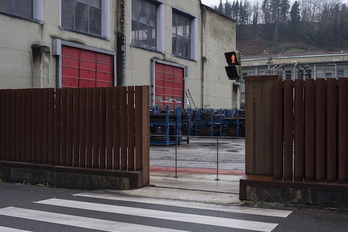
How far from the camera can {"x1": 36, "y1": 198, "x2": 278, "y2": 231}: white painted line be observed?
632 cm

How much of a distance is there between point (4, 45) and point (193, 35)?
19087 mm

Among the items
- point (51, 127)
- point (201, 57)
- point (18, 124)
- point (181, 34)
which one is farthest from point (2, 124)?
point (201, 57)

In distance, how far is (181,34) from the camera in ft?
116

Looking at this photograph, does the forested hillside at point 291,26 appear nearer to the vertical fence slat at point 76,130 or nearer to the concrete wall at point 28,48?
the concrete wall at point 28,48

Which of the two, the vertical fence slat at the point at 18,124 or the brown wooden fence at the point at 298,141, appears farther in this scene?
the vertical fence slat at the point at 18,124

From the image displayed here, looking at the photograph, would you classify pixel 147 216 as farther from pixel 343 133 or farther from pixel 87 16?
pixel 87 16

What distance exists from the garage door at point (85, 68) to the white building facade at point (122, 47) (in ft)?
0.19

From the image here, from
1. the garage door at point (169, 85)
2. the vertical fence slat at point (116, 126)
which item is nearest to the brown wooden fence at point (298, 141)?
the vertical fence slat at point (116, 126)

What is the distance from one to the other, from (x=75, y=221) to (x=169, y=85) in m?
26.8

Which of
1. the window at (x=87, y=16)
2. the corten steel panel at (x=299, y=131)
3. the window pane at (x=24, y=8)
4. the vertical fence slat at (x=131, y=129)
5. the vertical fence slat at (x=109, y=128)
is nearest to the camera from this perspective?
the corten steel panel at (x=299, y=131)

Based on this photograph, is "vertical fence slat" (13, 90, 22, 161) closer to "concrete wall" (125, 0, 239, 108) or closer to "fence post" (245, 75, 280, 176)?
"fence post" (245, 75, 280, 176)

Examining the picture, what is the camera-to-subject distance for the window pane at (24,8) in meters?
21.6

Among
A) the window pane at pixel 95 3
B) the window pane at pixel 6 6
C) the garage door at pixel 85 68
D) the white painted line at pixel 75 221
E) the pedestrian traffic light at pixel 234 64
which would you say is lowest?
the white painted line at pixel 75 221

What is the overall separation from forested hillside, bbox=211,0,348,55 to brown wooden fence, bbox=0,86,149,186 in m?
125
